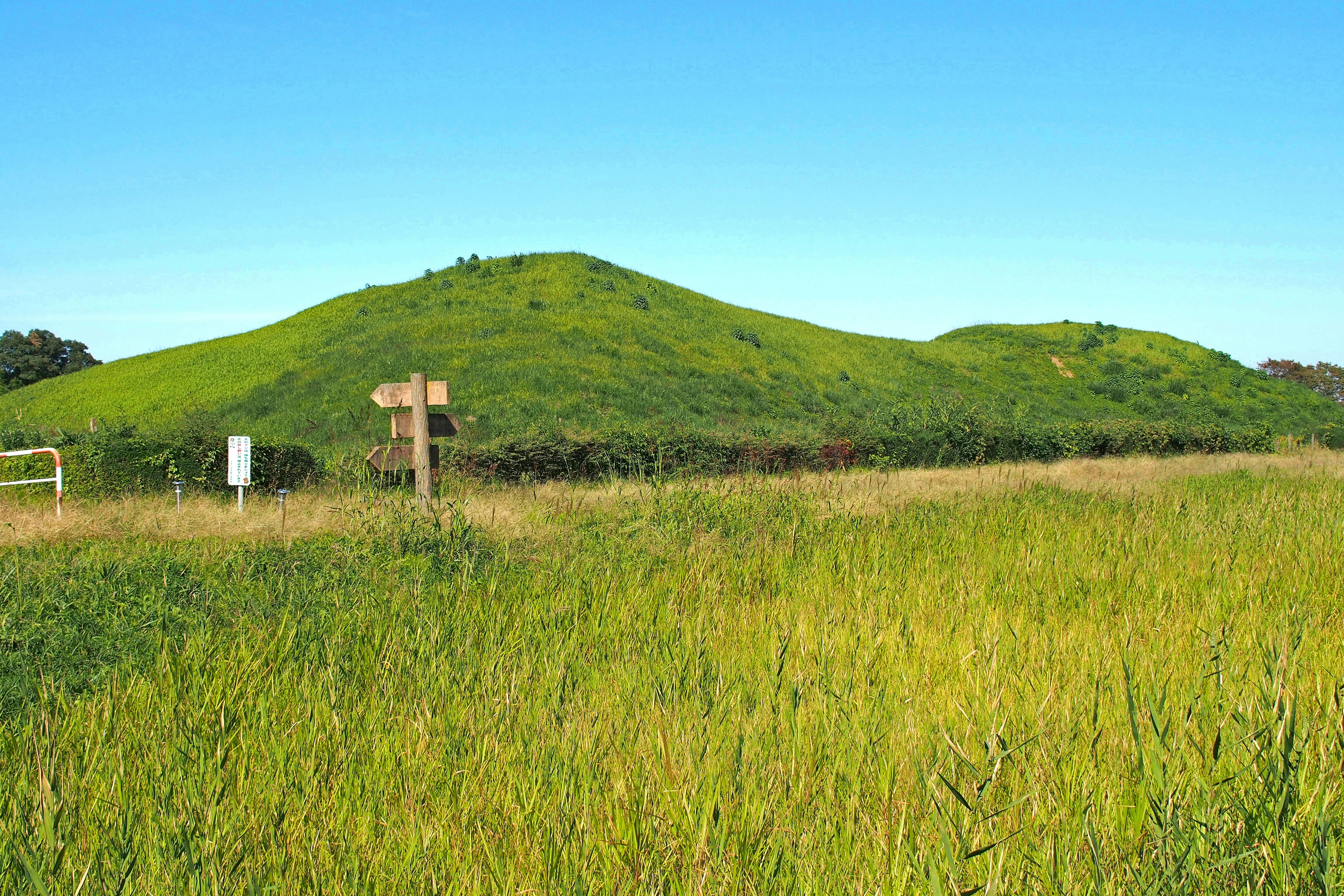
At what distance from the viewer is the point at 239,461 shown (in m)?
12.9

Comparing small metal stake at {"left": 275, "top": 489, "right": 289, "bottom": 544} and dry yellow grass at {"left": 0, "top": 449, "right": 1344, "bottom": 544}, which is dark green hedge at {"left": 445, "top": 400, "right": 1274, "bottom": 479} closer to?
dry yellow grass at {"left": 0, "top": 449, "right": 1344, "bottom": 544}

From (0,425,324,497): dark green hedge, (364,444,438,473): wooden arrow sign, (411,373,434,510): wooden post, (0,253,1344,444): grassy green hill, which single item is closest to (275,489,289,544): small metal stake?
(364,444,438,473): wooden arrow sign

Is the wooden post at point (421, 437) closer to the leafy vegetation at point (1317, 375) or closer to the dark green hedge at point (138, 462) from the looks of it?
the dark green hedge at point (138, 462)

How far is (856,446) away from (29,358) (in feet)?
224

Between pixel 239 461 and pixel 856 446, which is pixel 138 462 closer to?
pixel 239 461

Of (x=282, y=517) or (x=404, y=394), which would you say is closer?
(x=282, y=517)

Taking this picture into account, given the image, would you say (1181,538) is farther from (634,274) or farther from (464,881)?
(634,274)

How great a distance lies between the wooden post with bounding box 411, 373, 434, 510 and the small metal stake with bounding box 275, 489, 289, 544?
1.42 m

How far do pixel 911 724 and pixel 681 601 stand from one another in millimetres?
2766

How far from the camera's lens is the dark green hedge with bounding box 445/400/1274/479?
1723 centimetres

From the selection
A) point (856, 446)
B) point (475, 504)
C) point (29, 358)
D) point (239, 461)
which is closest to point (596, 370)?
point (856, 446)

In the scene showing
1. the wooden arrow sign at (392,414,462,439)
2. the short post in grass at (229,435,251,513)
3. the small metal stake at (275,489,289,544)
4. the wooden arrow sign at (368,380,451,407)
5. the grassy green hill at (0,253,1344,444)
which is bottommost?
the small metal stake at (275,489,289,544)

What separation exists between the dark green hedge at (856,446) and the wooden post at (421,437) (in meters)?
2.64

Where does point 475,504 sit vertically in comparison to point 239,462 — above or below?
below
